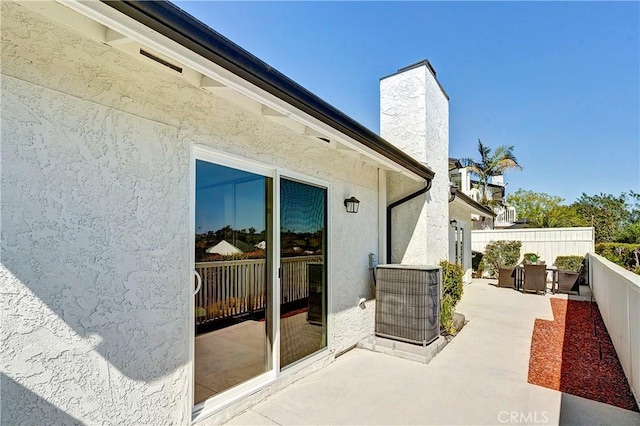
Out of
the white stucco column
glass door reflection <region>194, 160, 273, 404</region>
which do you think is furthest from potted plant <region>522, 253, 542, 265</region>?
glass door reflection <region>194, 160, 273, 404</region>

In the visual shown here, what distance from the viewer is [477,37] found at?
12023mm

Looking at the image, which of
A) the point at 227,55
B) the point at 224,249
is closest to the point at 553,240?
the point at 224,249

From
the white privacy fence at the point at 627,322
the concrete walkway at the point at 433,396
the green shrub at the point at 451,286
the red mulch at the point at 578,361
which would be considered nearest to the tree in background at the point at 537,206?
the red mulch at the point at 578,361

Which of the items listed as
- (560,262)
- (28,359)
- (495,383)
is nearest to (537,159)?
(560,262)

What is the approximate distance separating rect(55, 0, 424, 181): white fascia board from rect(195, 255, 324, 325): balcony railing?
6.98 feet

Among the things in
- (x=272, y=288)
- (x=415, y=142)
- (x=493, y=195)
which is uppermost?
(x=493, y=195)

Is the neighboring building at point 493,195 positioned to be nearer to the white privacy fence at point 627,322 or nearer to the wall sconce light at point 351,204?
the white privacy fence at point 627,322

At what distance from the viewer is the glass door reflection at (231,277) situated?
4152 mm

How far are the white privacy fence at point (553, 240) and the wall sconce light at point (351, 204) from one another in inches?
635

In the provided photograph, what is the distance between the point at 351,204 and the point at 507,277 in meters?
12.1

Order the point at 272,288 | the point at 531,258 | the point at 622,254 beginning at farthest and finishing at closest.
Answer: the point at 622,254 → the point at 531,258 → the point at 272,288

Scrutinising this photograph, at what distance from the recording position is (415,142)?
8.55 metres

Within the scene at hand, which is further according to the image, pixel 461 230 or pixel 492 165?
pixel 492 165

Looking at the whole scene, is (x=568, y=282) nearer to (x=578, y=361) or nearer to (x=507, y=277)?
(x=507, y=277)
